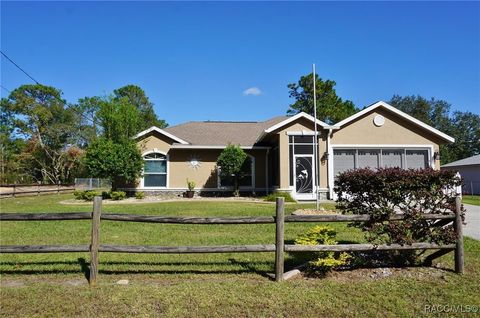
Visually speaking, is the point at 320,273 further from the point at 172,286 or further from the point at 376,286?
the point at 172,286

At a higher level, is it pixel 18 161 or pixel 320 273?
pixel 18 161

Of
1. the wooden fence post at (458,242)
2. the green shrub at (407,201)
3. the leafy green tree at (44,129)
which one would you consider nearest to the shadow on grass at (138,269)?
the green shrub at (407,201)

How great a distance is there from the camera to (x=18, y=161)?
1956 inches

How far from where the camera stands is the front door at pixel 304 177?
20297 millimetres

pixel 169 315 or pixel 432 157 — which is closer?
pixel 169 315

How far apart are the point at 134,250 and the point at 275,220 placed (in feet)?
7.46

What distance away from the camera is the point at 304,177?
20406 millimetres

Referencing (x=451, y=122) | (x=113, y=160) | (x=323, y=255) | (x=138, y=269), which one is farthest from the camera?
(x=451, y=122)

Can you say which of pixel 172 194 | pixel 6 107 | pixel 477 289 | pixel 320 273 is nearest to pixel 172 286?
pixel 320 273

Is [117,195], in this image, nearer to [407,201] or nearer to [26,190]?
[26,190]

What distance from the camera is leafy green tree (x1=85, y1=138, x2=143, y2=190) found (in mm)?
20266

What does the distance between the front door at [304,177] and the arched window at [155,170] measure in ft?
26.5

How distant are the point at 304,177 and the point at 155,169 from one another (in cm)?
904

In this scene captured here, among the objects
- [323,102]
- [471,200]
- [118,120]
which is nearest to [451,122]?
[323,102]
